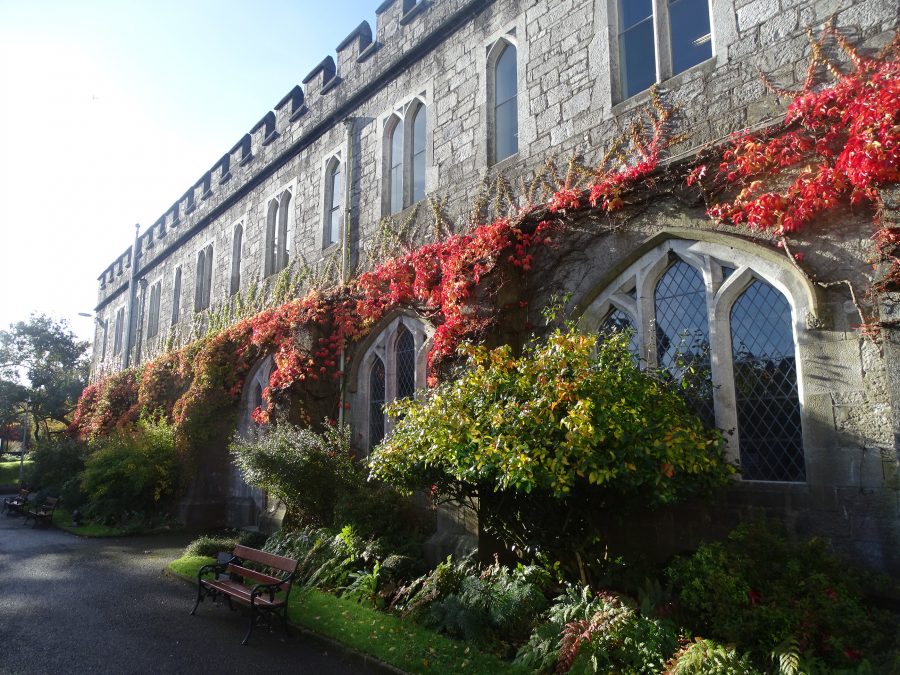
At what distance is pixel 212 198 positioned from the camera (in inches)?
711

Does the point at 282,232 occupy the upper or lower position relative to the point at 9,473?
upper

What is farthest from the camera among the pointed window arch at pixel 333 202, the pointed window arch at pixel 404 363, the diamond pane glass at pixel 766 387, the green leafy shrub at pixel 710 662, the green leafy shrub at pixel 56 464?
the green leafy shrub at pixel 56 464

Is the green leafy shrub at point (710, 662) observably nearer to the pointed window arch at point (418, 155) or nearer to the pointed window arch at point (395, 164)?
the pointed window arch at point (418, 155)

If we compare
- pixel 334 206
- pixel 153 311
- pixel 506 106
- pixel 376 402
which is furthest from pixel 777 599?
pixel 153 311

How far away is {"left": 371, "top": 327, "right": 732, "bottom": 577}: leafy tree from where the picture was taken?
16.5 ft

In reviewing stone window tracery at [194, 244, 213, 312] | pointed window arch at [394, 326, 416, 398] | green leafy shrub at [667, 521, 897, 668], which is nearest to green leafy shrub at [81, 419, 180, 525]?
stone window tracery at [194, 244, 213, 312]

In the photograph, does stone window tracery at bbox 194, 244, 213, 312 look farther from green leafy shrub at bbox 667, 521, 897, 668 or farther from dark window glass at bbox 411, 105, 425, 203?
green leafy shrub at bbox 667, 521, 897, 668

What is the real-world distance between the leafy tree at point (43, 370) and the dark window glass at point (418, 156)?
22612 millimetres

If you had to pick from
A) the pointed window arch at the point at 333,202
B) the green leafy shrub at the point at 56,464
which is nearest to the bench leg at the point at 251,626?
the pointed window arch at the point at 333,202

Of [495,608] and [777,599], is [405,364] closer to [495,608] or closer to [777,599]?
[495,608]

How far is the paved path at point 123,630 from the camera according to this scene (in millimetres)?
5477

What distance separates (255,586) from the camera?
22.8ft

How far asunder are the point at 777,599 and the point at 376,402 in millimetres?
7136

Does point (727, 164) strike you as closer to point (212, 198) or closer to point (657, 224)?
point (657, 224)
